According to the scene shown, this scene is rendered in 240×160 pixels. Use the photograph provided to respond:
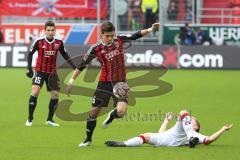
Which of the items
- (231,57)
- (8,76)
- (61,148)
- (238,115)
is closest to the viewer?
(61,148)

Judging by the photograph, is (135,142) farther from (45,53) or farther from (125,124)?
(45,53)

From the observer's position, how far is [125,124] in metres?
16.4

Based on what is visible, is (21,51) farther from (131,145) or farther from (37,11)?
(131,145)

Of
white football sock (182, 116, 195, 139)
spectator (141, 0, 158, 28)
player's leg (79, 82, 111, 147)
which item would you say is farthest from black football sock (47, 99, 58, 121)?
spectator (141, 0, 158, 28)

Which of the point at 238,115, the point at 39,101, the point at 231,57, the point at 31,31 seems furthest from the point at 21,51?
the point at 238,115

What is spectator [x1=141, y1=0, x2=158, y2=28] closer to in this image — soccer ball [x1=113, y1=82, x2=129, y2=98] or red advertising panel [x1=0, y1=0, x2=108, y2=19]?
red advertising panel [x1=0, y1=0, x2=108, y2=19]

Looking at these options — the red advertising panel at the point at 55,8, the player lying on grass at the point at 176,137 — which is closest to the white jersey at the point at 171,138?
the player lying on grass at the point at 176,137

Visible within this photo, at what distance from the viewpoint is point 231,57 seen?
1305 inches

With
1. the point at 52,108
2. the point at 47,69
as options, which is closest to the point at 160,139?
the point at 52,108

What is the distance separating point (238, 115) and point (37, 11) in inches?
801

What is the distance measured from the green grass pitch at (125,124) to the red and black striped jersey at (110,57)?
120 centimetres

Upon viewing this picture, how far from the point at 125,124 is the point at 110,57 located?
3806mm

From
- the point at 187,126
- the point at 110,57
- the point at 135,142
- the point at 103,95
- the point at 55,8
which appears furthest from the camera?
the point at 55,8

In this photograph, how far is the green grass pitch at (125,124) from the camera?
11695 mm
